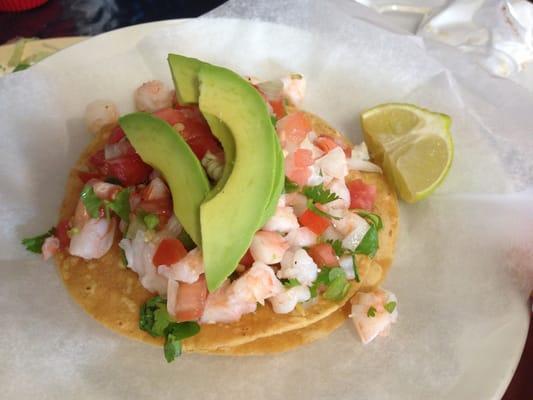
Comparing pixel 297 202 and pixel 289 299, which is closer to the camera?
pixel 289 299

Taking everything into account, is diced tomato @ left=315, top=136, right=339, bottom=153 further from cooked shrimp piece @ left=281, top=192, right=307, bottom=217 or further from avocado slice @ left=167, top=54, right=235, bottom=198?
avocado slice @ left=167, top=54, right=235, bottom=198

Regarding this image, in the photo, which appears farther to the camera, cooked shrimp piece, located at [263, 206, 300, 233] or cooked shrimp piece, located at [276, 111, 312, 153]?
cooked shrimp piece, located at [276, 111, 312, 153]

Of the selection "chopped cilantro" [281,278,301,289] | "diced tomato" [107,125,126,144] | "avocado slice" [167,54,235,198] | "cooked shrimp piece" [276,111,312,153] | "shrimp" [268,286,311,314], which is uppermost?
"avocado slice" [167,54,235,198]

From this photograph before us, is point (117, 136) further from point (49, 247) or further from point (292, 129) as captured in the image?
point (292, 129)

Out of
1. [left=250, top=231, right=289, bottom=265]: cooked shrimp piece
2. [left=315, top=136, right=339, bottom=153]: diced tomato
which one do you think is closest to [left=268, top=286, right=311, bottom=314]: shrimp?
[left=250, top=231, right=289, bottom=265]: cooked shrimp piece

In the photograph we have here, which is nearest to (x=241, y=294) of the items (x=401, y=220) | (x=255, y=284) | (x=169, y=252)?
(x=255, y=284)

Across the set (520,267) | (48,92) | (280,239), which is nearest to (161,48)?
(48,92)

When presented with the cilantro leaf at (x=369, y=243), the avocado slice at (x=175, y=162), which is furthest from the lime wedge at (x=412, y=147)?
the avocado slice at (x=175, y=162)

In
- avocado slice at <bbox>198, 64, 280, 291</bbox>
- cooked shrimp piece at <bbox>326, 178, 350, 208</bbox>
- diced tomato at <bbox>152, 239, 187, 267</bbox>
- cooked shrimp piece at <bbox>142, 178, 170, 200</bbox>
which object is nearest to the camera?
avocado slice at <bbox>198, 64, 280, 291</bbox>
